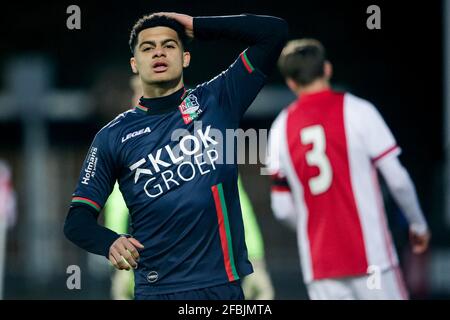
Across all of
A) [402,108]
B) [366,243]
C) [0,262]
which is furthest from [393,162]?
[402,108]

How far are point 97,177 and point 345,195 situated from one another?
184 cm

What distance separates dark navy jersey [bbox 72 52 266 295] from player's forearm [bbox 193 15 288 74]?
0.95ft

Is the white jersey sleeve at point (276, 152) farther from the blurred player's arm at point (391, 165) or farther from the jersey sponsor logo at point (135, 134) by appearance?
the jersey sponsor logo at point (135, 134)

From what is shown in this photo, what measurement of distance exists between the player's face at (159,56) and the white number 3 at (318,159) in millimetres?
1499

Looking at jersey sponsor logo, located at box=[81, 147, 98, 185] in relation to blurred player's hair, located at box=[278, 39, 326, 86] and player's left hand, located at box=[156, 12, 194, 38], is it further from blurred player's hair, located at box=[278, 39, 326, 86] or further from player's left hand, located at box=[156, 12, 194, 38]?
blurred player's hair, located at box=[278, 39, 326, 86]

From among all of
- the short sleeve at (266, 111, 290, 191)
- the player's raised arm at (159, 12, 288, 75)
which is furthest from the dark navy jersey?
the short sleeve at (266, 111, 290, 191)

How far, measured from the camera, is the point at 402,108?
14547 mm

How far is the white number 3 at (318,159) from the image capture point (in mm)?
5766

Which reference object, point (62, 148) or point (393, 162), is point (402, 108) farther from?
point (393, 162)

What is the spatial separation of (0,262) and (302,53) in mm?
2563

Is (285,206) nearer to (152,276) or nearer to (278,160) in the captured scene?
(278,160)

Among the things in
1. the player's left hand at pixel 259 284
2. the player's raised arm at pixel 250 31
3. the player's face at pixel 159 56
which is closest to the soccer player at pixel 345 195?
the player's left hand at pixel 259 284

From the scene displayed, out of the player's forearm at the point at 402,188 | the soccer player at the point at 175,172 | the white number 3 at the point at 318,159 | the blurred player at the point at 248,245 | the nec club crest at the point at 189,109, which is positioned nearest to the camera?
the soccer player at the point at 175,172

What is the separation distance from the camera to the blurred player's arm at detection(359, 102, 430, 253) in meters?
5.64
